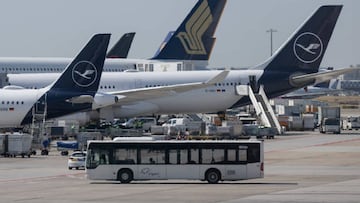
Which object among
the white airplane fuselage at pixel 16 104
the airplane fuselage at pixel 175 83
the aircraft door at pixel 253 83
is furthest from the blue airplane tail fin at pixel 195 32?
the white airplane fuselage at pixel 16 104

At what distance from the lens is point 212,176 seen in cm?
4716

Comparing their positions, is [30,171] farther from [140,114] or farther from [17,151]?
[140,114]

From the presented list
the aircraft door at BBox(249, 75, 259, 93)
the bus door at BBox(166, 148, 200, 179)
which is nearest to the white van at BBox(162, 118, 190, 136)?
the aircraft door at BBox(249, 75, 259, 93)

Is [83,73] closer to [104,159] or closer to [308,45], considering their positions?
[308,45]

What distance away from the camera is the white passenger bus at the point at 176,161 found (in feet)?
155

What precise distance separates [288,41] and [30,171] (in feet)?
144

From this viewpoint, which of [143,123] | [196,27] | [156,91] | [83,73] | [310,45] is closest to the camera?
[83,73]

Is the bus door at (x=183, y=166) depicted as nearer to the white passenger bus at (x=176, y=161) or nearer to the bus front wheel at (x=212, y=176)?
the white passenger bus at (x=176, y=161)

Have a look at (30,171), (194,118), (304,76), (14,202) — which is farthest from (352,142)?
(14,202)

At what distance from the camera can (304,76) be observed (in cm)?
9250

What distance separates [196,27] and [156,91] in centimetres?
5026

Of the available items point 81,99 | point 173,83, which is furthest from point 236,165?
point 173,83

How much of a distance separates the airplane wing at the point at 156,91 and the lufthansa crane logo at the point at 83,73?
5902mm

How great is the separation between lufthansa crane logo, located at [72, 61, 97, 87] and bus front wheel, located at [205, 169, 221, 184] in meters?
32.6
